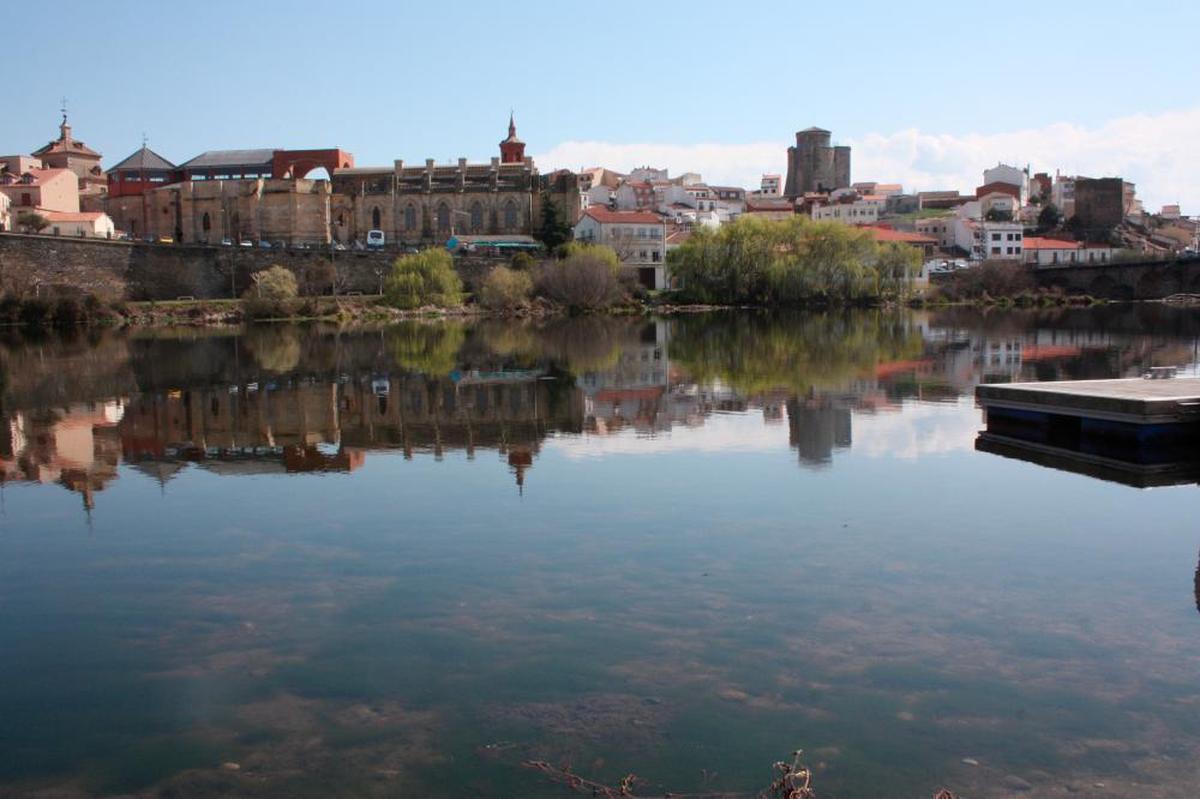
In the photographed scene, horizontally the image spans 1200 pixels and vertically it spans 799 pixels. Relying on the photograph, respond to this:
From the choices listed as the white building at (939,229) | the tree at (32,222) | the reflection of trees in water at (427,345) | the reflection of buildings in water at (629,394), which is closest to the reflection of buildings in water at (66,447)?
the reflection of buildings in water at (629,394)

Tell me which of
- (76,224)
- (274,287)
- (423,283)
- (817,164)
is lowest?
(274,287)

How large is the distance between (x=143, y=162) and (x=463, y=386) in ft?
279

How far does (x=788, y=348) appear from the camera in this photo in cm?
4009

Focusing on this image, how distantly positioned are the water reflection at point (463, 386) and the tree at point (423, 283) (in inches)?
802

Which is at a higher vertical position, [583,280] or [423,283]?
[583,280]

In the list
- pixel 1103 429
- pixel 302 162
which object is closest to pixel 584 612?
pixel 1103 429

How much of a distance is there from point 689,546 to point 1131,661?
4.45 meters

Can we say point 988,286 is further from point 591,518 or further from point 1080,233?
point 591,518

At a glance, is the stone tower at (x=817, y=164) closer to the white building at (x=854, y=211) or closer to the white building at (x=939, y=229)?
the white building at (x=854, y=211)

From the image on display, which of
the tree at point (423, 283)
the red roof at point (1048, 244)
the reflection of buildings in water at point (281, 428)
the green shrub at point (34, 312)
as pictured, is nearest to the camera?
the reflection of buildings in water at point (281, 428)

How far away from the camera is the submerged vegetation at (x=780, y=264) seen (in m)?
82.3

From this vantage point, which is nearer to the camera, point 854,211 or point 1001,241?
point 1001,241

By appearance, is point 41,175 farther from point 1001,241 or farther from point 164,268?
point 1001,241

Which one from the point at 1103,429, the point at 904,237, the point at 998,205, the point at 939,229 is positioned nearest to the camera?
the point at 1103,429
